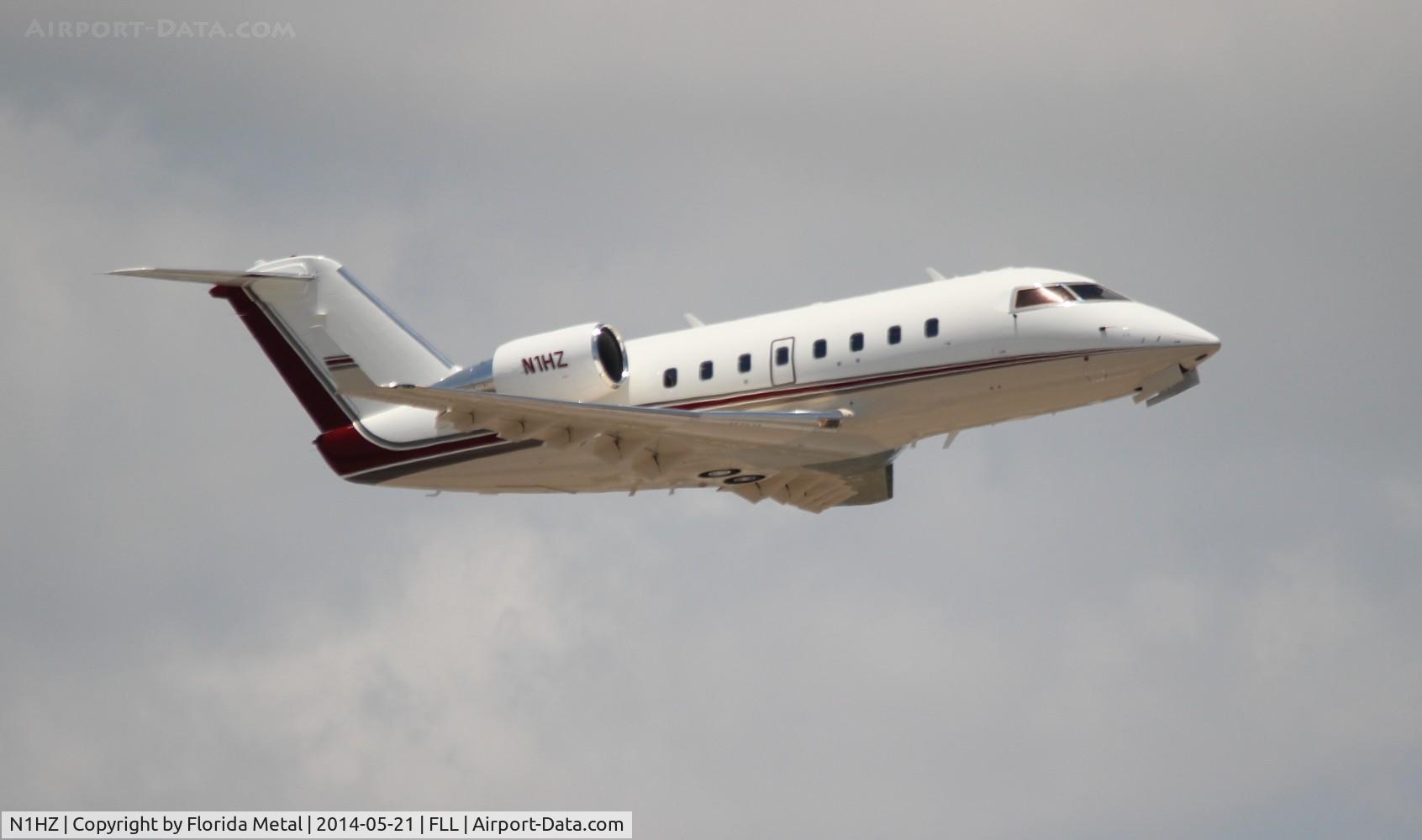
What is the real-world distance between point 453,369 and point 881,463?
7134 mm

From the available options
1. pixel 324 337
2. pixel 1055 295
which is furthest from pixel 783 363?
pixel 324 337

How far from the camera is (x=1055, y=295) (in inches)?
1018

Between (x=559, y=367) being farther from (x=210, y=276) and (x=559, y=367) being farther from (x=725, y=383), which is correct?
(x=210, y=276)

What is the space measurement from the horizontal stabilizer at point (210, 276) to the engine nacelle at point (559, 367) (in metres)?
4.72

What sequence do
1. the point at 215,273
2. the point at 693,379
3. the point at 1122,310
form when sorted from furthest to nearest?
1. the point at 215,273
2. the point at 693,379
3. the point at 1122,310

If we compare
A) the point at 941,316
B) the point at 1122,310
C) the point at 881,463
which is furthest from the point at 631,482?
the point at 1122,310

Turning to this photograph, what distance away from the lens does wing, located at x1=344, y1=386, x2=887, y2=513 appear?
25.8m

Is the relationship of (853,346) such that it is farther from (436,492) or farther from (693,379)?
(436,492)

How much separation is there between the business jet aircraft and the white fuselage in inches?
0.9

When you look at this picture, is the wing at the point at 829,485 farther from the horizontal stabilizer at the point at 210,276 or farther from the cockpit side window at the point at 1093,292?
the horizontal stabilizer at the point at 210,276

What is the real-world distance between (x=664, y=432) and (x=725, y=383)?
1259mm

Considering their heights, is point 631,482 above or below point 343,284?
below

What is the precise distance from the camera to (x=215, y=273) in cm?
2936

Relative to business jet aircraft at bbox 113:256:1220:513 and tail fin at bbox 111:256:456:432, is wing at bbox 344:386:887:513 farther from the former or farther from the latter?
tail fin at bbox 111:256:456:432
